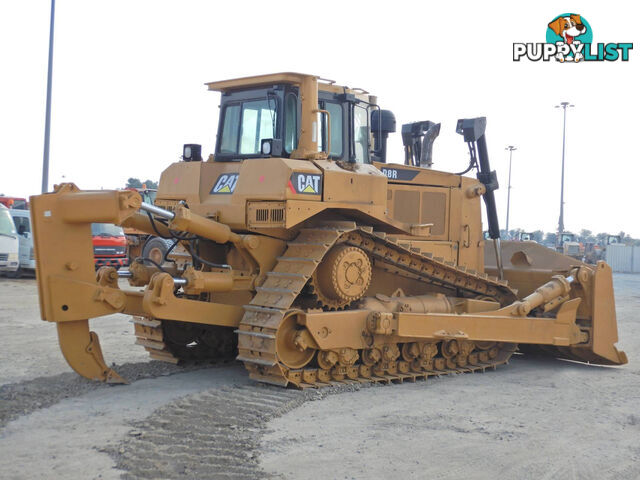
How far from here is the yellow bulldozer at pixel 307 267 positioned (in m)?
7.95

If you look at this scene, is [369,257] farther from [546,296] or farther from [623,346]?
[623,346]

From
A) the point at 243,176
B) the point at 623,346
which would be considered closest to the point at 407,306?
the point at 243,176

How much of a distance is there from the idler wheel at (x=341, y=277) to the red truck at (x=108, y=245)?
55.8ft

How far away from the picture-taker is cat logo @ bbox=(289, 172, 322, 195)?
27.5ft

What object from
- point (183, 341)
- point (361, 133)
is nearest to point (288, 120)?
point (361, 133)

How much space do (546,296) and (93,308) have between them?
5982 millimetres

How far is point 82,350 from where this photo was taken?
8.09 meters

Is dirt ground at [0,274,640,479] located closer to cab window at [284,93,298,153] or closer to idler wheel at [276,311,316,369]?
idler wheel at [276,311,316,369]

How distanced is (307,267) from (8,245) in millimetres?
16081

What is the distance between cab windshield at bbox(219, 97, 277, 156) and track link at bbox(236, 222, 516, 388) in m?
1.34

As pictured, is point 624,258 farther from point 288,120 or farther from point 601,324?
point 288,120

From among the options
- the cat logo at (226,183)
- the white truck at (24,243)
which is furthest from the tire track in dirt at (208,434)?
the white truck at (24,243)

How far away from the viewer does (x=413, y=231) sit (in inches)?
386

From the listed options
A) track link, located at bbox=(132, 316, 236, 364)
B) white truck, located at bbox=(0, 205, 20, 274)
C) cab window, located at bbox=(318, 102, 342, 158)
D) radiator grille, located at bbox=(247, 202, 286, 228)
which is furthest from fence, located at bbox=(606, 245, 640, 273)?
radiator grille, located at bbox=(247, 202, 286, 228)
